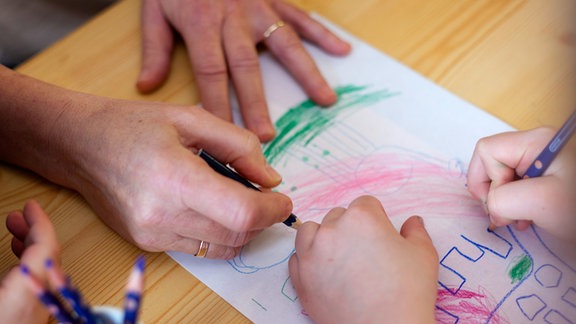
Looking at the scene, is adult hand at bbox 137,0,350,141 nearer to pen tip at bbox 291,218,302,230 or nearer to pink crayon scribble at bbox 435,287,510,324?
pen tip at bbox 291,218,302,230

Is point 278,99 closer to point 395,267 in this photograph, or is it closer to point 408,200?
point 408,200

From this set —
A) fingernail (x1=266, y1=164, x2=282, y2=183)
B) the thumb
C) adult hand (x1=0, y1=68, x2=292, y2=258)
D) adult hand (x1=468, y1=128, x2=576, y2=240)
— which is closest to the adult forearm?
adult hand (x1=0, y1=68, x2=292, y2=258)

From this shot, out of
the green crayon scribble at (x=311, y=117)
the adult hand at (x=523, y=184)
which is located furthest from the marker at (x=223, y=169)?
the adult hand at (x=523, y=184)

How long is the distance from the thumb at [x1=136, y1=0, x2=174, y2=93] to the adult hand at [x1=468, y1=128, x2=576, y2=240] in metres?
0.48

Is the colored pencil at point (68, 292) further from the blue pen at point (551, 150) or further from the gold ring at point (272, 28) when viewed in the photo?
the gold ring at point (272, 28)

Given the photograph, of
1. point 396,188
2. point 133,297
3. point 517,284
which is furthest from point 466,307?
point 133,297

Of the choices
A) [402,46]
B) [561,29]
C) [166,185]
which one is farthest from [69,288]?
[561,29]

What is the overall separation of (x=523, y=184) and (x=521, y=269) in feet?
0.34

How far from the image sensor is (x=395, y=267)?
623mm

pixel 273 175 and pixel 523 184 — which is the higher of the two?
pixel 523 184

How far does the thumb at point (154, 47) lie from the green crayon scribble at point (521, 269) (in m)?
0.57

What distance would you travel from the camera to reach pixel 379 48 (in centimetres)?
94

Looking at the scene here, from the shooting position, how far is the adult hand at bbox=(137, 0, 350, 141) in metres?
0.88

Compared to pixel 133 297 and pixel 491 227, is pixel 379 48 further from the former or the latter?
pixel 133 297
